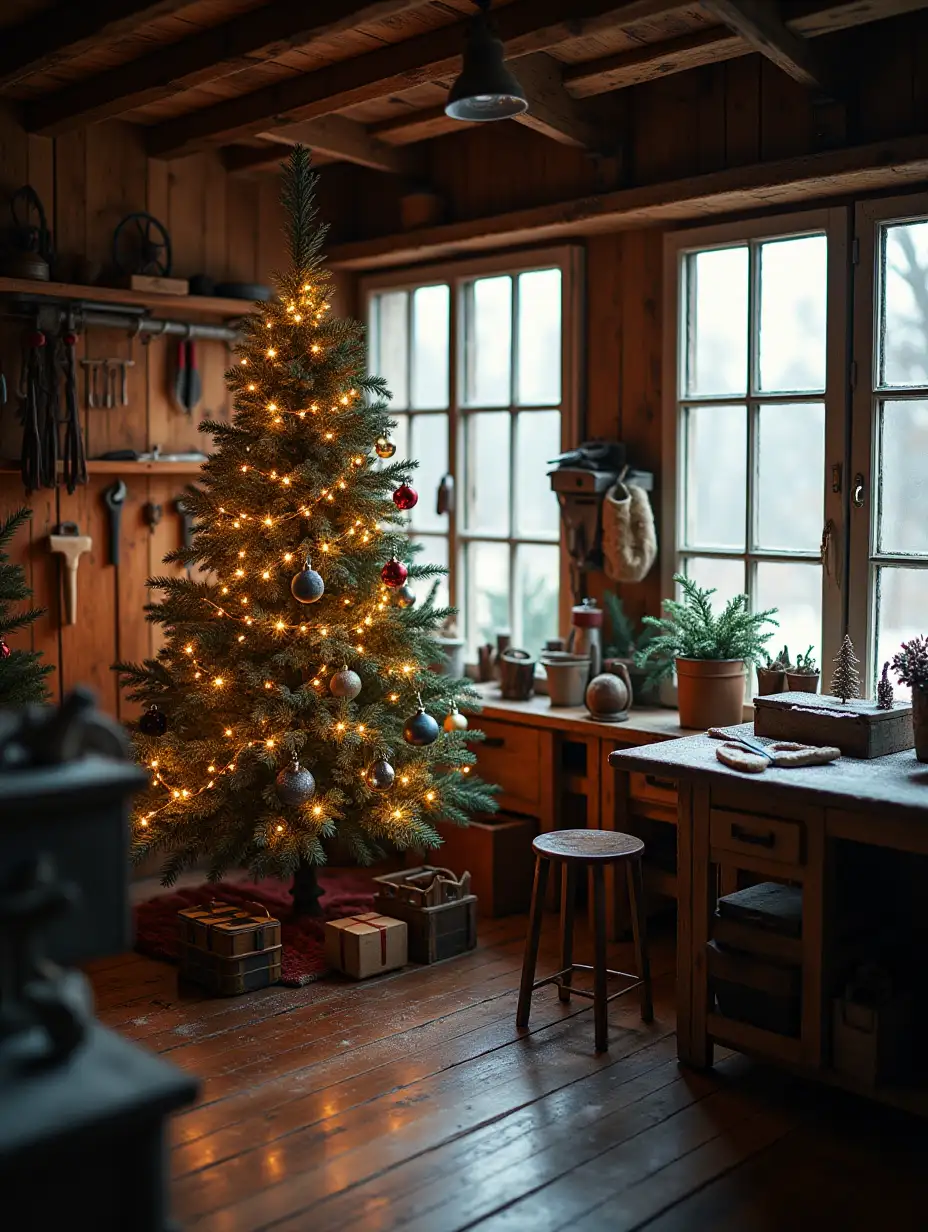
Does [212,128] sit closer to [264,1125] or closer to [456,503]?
[456,503]

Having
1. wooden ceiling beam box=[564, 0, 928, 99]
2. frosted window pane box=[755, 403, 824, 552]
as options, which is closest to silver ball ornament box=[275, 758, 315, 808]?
frosted window pane box=[755, 403, 824, 552]

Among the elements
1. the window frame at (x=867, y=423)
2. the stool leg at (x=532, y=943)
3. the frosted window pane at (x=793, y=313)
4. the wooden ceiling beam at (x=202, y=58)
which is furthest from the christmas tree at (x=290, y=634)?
the window frame at (x=867, y=423)

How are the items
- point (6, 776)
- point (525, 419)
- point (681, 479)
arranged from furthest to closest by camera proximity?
point (525, 419) < point (681, 479) < point (6, 776)

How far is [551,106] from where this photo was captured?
391cm

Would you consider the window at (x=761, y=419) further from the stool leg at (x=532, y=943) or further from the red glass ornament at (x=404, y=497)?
the stool leg at (x=532, y=943)

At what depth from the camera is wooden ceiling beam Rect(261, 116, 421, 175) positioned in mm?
4336

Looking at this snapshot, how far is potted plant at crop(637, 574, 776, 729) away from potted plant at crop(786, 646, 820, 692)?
0.51 feet

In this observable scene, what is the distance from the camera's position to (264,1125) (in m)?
2.84

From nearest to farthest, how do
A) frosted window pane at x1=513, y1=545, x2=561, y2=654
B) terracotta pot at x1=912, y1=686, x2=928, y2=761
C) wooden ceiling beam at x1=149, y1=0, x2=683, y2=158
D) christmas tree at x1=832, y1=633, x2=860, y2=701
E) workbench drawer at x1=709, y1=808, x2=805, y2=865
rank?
workbench drawer at x1=709, y1=808, x2=805, y2=865
terracotta pot at x1=912, y1=686, x2=928, y2=761
wooden ceiling beam at x1=149, y1=0, x2=683, y2=158
christmas tree at x1=832, y1=633, x2=860, y2=701
frosted window pane at x1=513, y1=545, x2=561, y2=654

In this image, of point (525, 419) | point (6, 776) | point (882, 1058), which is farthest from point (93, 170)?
point (882, 1058)

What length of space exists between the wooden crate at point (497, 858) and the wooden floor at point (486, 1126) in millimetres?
620

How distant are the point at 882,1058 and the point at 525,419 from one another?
2.65 m

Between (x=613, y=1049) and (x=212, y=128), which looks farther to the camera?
(x=212, y=128)

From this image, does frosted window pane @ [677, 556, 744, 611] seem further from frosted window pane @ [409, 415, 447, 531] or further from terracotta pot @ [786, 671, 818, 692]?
frosted window pane @ [409, 415, 447, 531]
